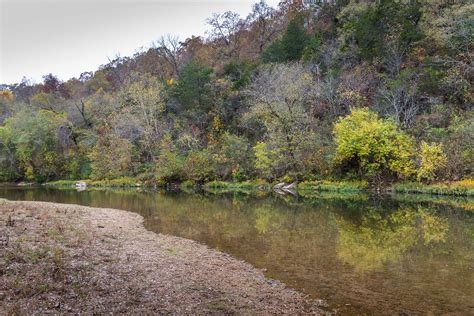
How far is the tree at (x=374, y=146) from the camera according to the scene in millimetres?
28953

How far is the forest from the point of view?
99.4ft

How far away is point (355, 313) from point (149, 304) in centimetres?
379

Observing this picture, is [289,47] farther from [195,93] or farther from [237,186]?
[237,186]

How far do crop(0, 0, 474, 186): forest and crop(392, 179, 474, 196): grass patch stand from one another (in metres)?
0.93

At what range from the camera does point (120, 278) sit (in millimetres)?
7914

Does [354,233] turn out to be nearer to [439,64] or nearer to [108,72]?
[439,64]

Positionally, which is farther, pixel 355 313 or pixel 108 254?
pixel 108 254

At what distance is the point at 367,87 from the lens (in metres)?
38.4

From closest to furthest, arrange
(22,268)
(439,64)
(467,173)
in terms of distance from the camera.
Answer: (22,268), (467,173), (439,64)

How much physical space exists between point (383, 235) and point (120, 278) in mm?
9882

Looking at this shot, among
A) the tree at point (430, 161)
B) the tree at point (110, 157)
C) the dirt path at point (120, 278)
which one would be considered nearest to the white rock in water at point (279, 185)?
the tree at point (430, 161)

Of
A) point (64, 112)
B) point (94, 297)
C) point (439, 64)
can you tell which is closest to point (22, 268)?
point (94, 297)

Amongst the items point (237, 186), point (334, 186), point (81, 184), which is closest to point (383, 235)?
point (334, 186)

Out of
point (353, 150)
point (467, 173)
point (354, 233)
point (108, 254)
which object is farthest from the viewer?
point (353, 150)
